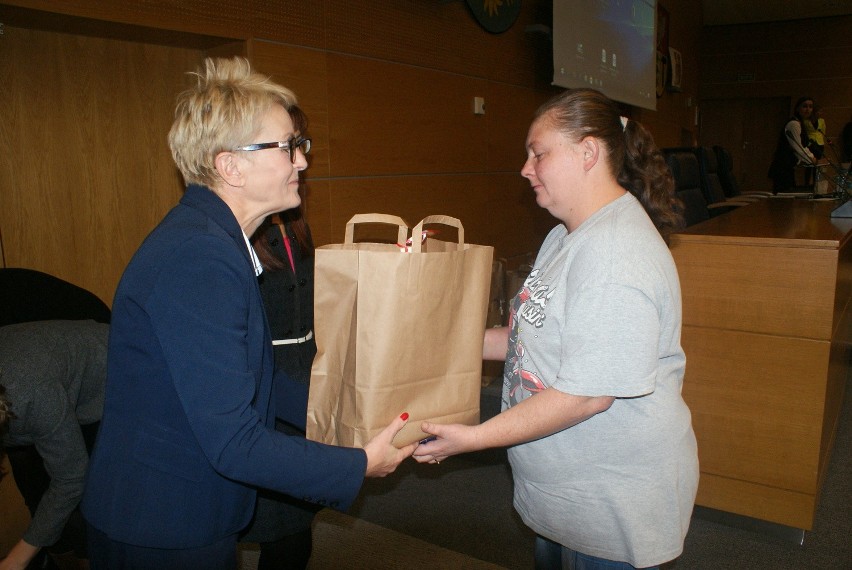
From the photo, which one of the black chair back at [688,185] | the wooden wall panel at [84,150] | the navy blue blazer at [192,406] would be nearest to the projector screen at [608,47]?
the black chair back at [688,185]

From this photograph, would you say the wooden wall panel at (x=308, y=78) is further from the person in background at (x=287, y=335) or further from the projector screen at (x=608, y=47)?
the projector screen at (x=608, y=47)

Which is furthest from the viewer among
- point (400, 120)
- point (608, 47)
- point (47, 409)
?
point (608, 47)

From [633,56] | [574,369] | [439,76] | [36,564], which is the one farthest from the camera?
[633,56]

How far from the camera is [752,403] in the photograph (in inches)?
88.7

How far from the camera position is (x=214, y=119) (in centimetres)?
104

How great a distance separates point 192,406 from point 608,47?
17.3 feet

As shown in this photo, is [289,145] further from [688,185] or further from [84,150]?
[688,185]

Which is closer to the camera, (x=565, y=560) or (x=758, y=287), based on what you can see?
(x=565, y=560)

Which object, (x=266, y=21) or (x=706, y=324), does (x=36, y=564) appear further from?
(x=706, y=324)

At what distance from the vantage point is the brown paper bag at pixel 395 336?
1.13m

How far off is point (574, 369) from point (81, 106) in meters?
2.12

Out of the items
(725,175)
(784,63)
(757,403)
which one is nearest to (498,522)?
(757,403)

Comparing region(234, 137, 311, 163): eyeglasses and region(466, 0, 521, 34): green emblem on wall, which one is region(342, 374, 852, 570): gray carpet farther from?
region(466, 0, 521, 34): green emblem on wall

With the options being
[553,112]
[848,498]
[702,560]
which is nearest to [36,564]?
[553,112]
